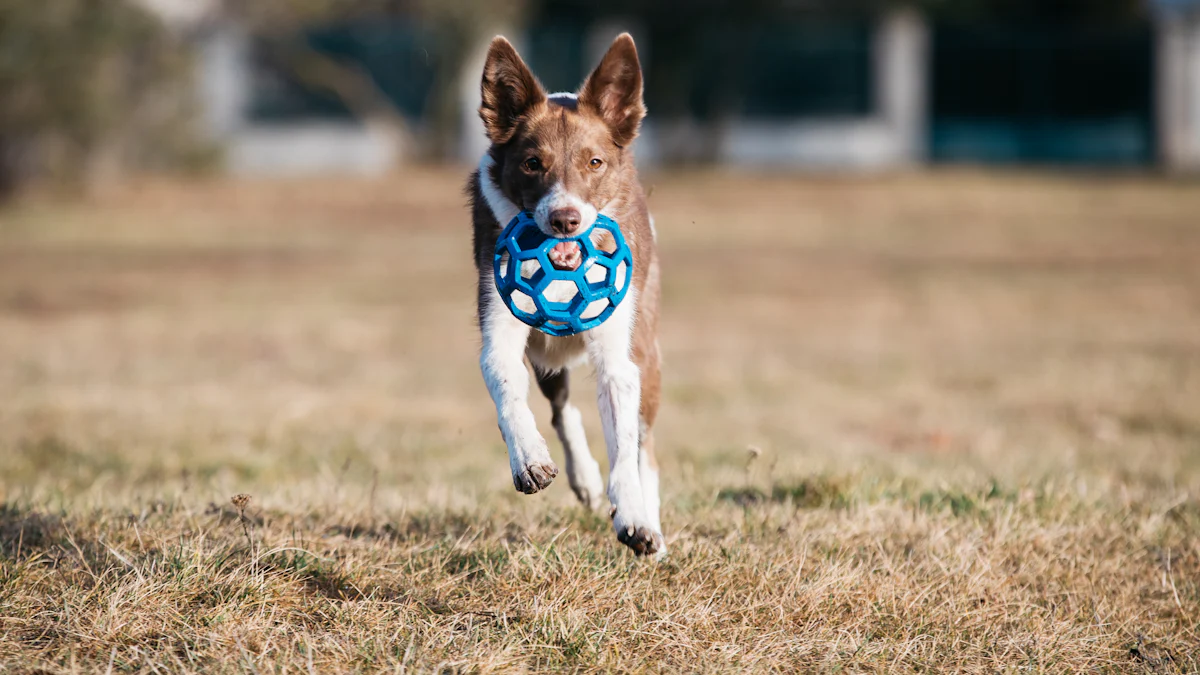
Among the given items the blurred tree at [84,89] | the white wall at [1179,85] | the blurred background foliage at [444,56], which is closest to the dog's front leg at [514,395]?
the blurred tree at [84,89]

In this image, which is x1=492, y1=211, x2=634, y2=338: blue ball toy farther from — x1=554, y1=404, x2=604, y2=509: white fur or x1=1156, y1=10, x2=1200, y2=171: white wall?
x1=1156, y1=10, x2=1200, y2=171: white wall

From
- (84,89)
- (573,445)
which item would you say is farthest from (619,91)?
(84,89)

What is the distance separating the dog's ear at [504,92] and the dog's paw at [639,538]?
5.05 ft

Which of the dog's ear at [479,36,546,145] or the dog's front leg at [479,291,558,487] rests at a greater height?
the dog's ear at [479,36,546,145]

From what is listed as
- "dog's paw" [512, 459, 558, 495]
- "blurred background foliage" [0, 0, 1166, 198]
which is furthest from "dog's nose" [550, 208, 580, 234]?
"blurred background foliage" [0, 0, 1166, 198]

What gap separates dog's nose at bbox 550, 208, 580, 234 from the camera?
174 inches

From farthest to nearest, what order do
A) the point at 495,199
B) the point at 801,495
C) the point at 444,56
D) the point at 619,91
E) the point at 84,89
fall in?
the point at 444,56 → the point at 84,89 → the point at 801,495 → the point at 619,91 → the point at 495,199

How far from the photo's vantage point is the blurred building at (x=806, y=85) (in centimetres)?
3053

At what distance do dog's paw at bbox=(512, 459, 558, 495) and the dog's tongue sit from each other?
2.17 feet

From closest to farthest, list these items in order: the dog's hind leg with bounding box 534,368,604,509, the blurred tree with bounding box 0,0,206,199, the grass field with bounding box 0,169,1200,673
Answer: the grass field with bounding box 0,169,1200,673
the dog's hind leg with bounding box 534,368,604,509
the blurred tree with bounding box 0,0,206,199

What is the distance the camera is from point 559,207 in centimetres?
446

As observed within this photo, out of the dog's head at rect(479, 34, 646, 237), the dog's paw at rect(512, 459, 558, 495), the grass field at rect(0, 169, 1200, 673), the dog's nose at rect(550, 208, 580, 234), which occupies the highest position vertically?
the dog's head at rect(479, 34, 646, 237)

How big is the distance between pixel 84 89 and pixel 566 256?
18126mm

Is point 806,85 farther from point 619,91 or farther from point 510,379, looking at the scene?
point 510,379
